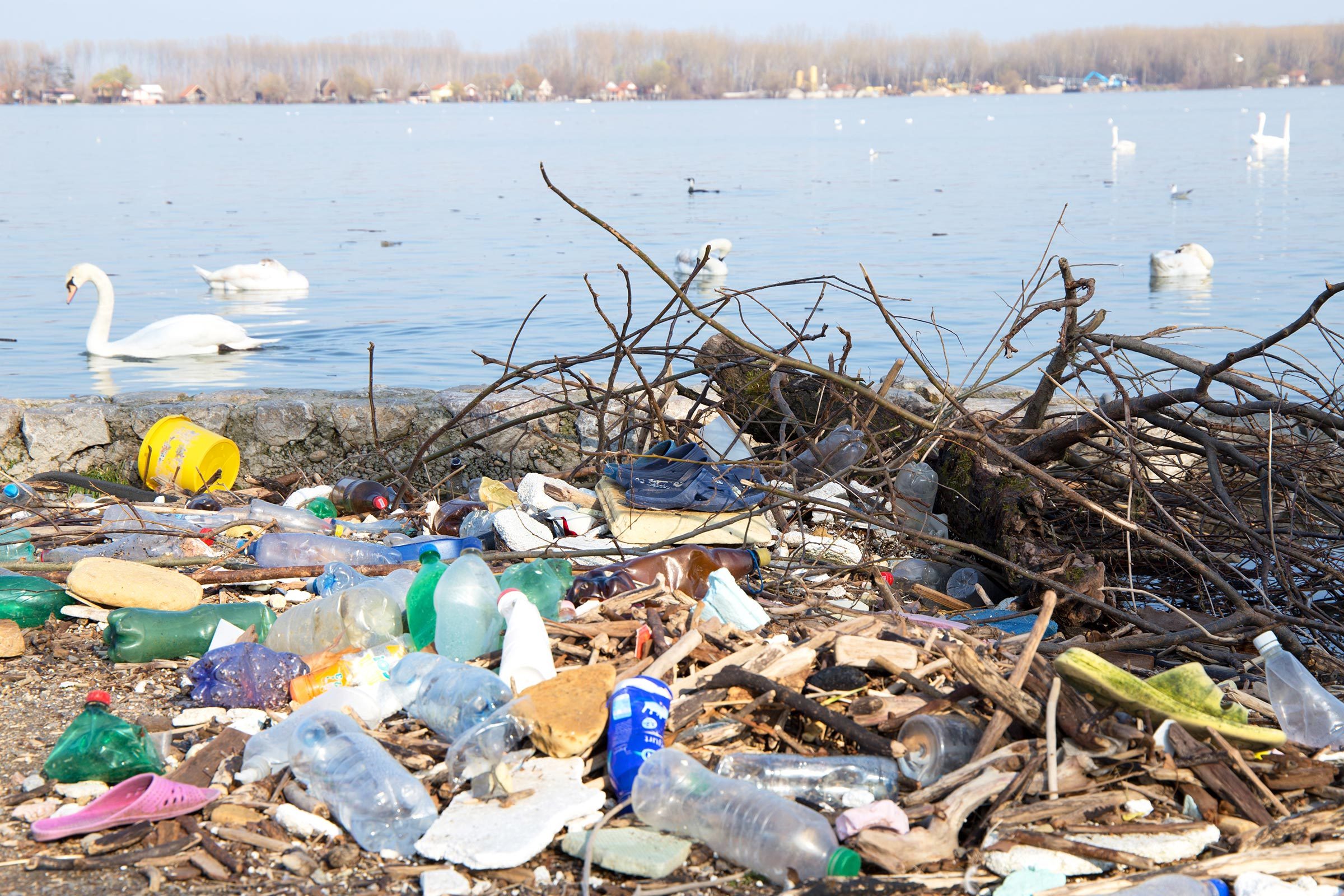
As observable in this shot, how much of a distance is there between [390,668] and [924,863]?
1.56 m

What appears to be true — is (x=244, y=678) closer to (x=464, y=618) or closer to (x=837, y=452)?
(x=464, y=618)

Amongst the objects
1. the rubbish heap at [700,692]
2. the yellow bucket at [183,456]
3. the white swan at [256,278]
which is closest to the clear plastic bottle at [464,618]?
the rubbish heap at [700,692]

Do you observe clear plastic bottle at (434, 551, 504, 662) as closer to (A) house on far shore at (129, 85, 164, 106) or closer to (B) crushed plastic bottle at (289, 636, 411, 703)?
(B) crushed plastic bottle at (289, 636, 411, 703)

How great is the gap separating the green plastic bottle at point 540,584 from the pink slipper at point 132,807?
1.16 metres

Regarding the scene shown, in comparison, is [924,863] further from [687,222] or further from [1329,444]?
[687,222]

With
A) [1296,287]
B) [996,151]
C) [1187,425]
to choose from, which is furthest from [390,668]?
[996,151]

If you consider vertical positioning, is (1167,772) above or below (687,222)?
below

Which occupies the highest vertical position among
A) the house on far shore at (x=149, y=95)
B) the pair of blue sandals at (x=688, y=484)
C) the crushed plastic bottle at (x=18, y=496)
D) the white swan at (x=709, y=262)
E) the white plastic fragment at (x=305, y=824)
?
the house on far shore at (x=149, y=95)

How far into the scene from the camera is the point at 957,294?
1327cm

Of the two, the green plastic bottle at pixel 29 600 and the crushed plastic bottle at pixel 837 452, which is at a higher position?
the crushed plastic bottle at pixel 837 452

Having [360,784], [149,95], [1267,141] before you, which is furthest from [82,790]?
[149,95]

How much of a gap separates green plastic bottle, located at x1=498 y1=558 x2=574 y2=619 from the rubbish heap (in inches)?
0.5

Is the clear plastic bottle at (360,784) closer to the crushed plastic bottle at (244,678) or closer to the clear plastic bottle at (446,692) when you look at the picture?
the clear plastic bottle at (446,692)

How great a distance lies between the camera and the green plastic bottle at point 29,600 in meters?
3.48
